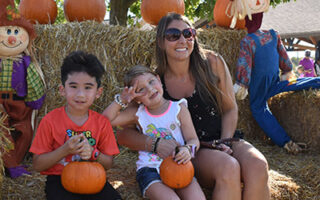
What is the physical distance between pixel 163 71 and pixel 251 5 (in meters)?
1.60

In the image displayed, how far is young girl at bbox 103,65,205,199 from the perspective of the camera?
2256mm

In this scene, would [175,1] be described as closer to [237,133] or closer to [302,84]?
[302,84]

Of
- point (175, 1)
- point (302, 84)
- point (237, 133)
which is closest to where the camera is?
point (237, 133)

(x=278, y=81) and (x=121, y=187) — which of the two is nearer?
(x=121, y=187)

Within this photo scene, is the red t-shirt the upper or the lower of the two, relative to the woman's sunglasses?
lower

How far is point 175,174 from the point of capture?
2020 millimetres

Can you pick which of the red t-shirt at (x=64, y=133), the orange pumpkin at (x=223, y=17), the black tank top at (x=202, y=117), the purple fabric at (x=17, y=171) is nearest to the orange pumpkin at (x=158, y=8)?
the orange pumpkin at (x=223, y=17)

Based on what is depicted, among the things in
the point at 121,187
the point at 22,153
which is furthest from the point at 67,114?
the point at 22,153

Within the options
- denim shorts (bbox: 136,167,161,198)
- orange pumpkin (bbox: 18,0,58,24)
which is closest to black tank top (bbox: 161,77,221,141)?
denim shorts (bbox: 136,167,161,198)

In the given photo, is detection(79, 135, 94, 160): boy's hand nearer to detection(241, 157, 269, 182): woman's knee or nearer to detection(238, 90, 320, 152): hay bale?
detection(241, 157, 269, 182): woman's knee

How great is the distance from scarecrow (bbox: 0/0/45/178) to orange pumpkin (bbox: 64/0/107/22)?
37.4 inches

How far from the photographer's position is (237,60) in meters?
3.77

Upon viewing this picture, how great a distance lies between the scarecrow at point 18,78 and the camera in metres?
2.96

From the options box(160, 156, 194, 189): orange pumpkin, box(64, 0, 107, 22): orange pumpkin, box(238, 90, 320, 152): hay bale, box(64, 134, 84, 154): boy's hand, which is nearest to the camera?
box(64, 134, 84, 154): boy's hand
